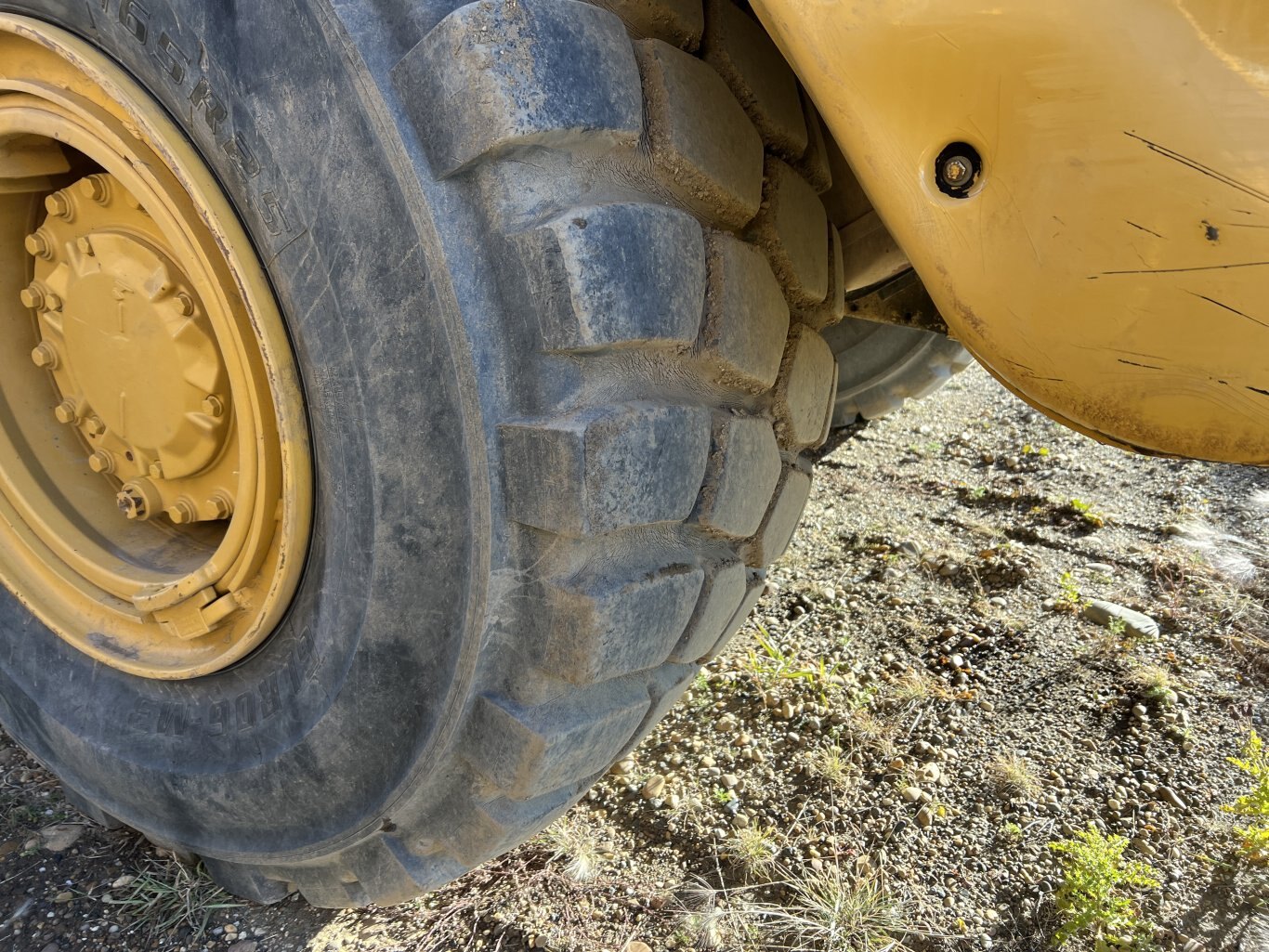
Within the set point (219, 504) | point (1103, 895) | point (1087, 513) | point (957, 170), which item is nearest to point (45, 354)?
point (219, 504)

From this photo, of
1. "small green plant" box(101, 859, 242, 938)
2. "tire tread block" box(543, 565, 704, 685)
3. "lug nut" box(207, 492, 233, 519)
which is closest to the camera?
"tire tread block" box(543, 565, 704, 685)

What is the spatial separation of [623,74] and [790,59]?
0.69 ft

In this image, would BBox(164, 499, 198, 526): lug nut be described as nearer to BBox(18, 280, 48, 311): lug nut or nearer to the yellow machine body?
BBox(18, 280, 48, 311): lug nut

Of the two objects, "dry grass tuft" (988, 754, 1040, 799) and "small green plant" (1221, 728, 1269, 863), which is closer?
"small green plant" (1221, 728, 1269, 863)

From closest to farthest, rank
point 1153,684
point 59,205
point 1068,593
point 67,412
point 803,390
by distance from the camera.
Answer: point 803,390 < point 59,205 < point 67,412 < point 1153,684 < point 1068,593

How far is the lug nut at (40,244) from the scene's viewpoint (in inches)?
55.2

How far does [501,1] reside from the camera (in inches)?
34.0

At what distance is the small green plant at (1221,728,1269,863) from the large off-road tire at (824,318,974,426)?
101 centimetres

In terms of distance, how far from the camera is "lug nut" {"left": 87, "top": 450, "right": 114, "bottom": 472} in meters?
1.47

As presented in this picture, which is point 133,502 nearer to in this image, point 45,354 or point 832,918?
point 45,354

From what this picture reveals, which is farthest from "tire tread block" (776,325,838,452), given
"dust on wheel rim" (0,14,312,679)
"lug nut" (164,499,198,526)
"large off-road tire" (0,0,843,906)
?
"lug nut" (164,499,198,526)

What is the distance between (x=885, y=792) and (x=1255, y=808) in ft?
1.91

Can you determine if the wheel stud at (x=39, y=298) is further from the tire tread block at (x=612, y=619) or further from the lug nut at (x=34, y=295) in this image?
the tire tread block at (x=612, y=619)

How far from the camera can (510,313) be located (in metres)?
0.92
